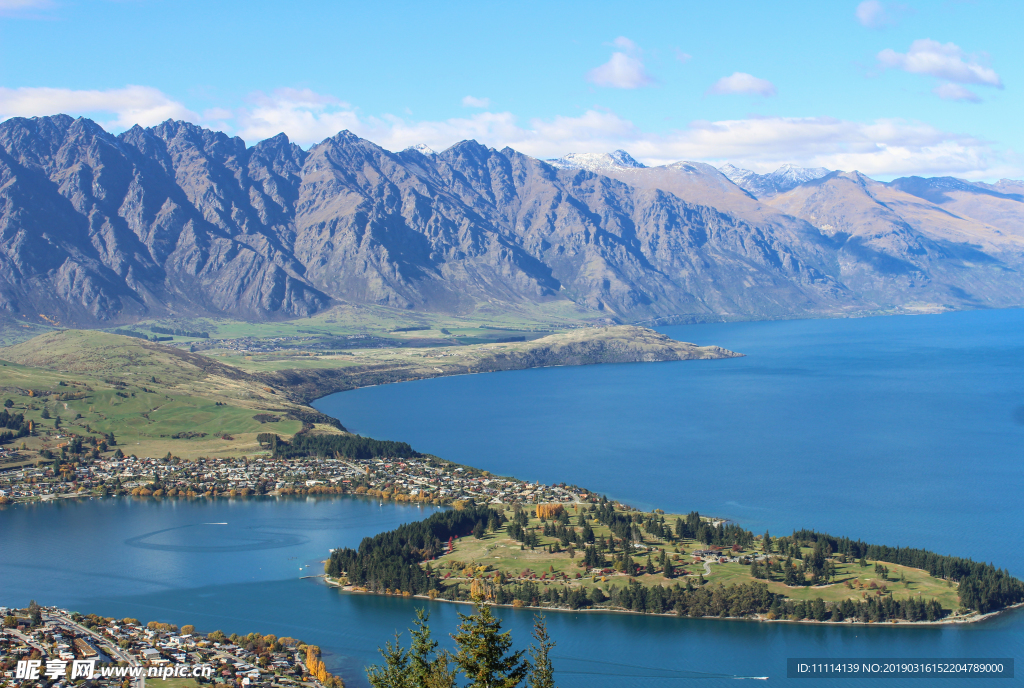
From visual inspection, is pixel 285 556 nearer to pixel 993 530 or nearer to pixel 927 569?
pixel 927 569

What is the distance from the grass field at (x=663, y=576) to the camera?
99.9 metres

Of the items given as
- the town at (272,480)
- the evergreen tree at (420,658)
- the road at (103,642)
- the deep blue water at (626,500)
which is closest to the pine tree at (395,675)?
the evergreen tree at (420,658)

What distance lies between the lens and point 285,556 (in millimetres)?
121125

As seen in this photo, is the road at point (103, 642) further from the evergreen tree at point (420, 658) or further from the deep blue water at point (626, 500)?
the evergreen tree at point (420, 658)

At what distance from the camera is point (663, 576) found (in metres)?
105

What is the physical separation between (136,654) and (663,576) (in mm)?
53717

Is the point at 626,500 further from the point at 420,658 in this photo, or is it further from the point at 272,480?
the point at 420,658

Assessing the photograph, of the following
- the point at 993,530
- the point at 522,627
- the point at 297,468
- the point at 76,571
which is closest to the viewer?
the point at 522,627

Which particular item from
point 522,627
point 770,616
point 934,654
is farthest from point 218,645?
point 934,654

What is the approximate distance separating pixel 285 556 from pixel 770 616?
5959cm

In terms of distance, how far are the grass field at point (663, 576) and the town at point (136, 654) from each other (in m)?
25.8

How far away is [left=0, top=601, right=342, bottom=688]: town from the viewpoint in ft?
260

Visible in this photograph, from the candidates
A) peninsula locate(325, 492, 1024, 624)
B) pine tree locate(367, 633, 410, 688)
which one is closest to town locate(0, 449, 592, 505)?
peninsula locate(325, 492, 1024, 624)

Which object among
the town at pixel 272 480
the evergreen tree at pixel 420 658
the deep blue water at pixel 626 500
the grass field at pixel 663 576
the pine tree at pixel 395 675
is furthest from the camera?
the town at pixel 272 480
